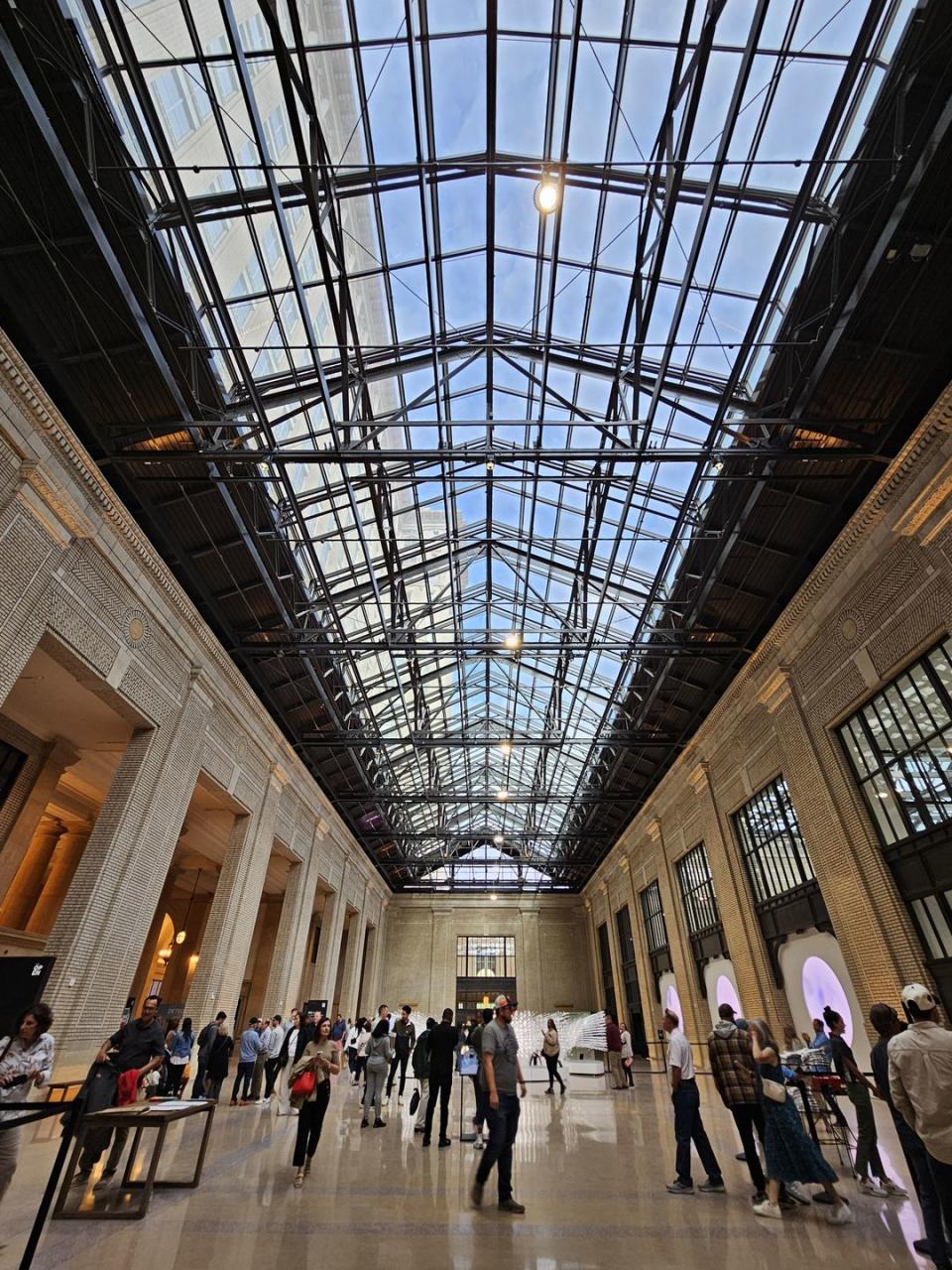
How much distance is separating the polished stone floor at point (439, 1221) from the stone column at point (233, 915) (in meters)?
7.50

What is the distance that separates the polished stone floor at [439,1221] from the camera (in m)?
4.65

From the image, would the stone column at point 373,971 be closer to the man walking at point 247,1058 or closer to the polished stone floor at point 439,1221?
the man walking at point 247,1058

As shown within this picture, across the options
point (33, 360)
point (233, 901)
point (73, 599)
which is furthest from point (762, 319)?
point (233, 901)

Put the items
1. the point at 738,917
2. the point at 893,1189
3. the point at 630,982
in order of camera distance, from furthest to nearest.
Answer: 1. the point at 630,982
2. the point at 738,917
3. the point at 893,1189

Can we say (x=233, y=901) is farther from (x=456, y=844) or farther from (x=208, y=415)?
(x=456, y=844)

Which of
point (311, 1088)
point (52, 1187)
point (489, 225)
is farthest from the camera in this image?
point (489, 225)

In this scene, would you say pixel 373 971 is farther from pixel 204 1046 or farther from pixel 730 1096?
pixel 730 1096

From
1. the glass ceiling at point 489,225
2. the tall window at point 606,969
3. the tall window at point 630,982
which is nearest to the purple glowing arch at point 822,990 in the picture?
the glass ceiling at point 489,225

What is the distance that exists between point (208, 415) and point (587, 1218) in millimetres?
12307

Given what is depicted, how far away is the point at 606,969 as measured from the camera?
36.2m

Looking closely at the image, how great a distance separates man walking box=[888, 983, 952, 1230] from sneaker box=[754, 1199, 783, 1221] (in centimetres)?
149

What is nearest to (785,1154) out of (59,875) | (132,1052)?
(132,1052)

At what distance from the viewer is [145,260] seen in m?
9.14

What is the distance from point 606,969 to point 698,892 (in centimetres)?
1761
